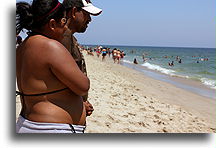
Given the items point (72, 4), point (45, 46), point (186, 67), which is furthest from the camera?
point (186, 67)

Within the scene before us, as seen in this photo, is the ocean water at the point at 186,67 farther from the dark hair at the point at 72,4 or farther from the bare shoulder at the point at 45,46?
the bare shoulder at the point at 45,46

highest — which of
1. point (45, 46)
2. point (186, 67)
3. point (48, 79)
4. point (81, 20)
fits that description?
point (81, 20)

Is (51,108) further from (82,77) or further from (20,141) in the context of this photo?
(20,141)

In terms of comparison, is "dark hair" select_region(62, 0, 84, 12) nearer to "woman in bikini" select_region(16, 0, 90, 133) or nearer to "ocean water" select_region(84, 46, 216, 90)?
"woman in bikini" select_region(16, 0, 90, 133)

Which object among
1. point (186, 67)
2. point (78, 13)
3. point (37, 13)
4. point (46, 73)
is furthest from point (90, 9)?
point (186, 67)

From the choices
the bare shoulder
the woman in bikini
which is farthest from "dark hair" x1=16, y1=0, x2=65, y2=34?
the bare shoulder

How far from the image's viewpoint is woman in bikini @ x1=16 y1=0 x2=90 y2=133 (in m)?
1.43

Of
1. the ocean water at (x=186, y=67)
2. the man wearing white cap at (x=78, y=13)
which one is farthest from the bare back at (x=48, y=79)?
the ocean water at (x=186, y=67)

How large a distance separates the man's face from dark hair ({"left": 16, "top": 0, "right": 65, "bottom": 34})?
110mm

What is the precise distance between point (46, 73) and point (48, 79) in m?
0.04

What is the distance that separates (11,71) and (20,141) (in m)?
0.57

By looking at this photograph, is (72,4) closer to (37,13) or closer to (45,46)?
(37,13)

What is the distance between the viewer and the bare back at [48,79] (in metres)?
1.42

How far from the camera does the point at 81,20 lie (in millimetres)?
1615
